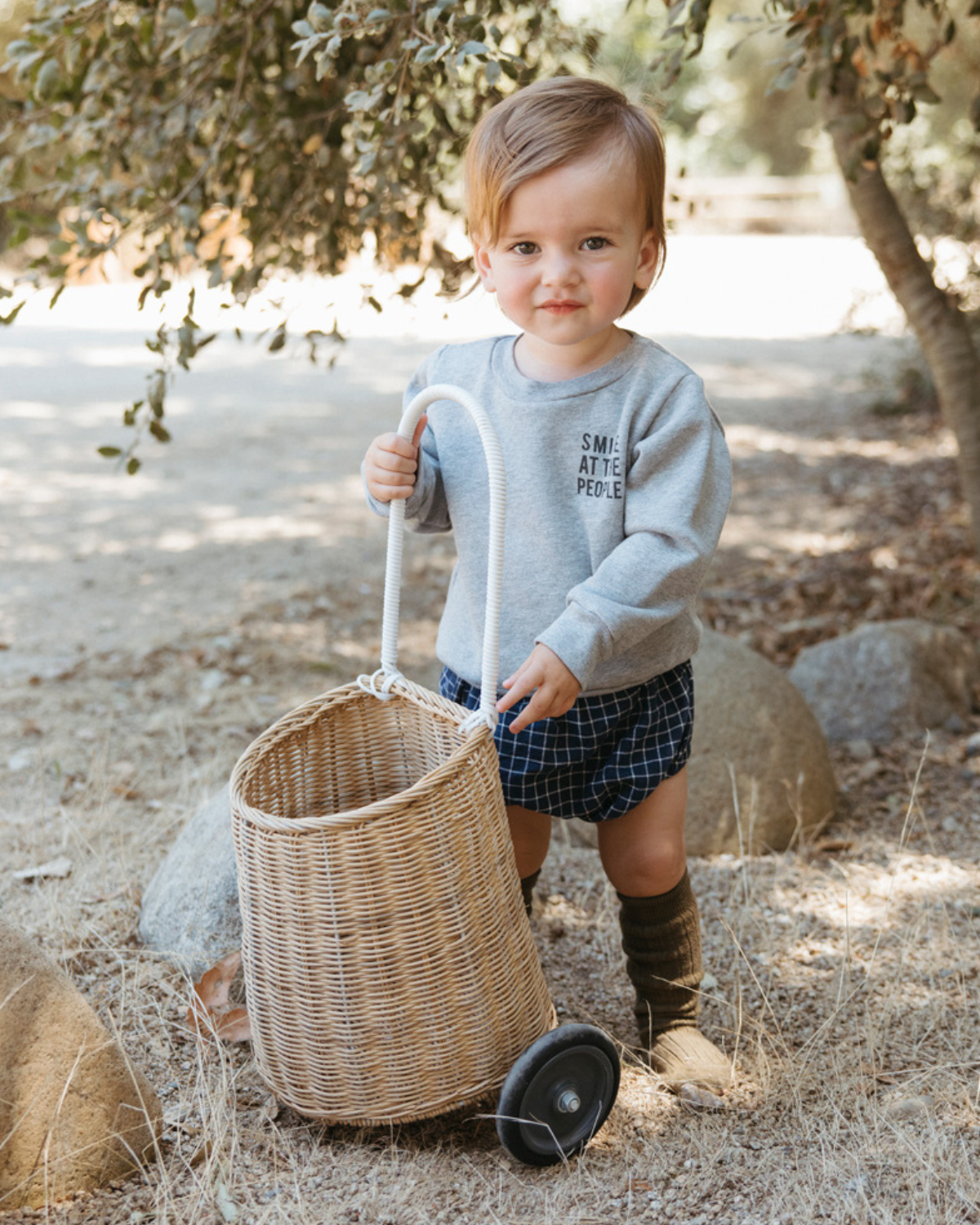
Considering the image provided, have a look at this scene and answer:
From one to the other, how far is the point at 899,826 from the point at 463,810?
70.8 inches

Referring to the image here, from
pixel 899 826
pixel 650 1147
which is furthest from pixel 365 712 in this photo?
pixel 899 826

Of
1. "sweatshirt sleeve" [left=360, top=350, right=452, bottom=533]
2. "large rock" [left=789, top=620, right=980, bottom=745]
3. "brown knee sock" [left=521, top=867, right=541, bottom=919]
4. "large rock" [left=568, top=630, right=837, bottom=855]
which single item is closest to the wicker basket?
"sweatshirt sleeve" [left=360, top=350, right=452, bottom=533]

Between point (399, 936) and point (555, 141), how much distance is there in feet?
3.99

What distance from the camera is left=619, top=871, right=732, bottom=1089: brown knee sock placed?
7.18 feet

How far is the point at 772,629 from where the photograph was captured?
4.49 meters

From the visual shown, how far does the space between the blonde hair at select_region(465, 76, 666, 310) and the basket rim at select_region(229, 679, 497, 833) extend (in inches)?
29.7

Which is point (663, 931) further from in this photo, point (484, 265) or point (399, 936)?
point (484, 265)

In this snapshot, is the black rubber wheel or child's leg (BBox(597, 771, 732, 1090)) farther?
child's leg (BBox(597, 771, 732, 1090))

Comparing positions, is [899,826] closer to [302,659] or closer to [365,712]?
Answer: [365,712]

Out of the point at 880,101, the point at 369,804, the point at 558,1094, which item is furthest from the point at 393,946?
the point at 880,101

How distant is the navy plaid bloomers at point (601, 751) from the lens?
2.09 meters

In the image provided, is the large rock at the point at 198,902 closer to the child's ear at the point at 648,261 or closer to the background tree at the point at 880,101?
the child's ear at the point at 648,261

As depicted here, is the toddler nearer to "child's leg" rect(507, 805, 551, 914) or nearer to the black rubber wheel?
"child's leg" rect(507, 805, 551, 914)

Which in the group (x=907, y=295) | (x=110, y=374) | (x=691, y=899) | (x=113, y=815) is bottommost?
(x=110, y=374)
